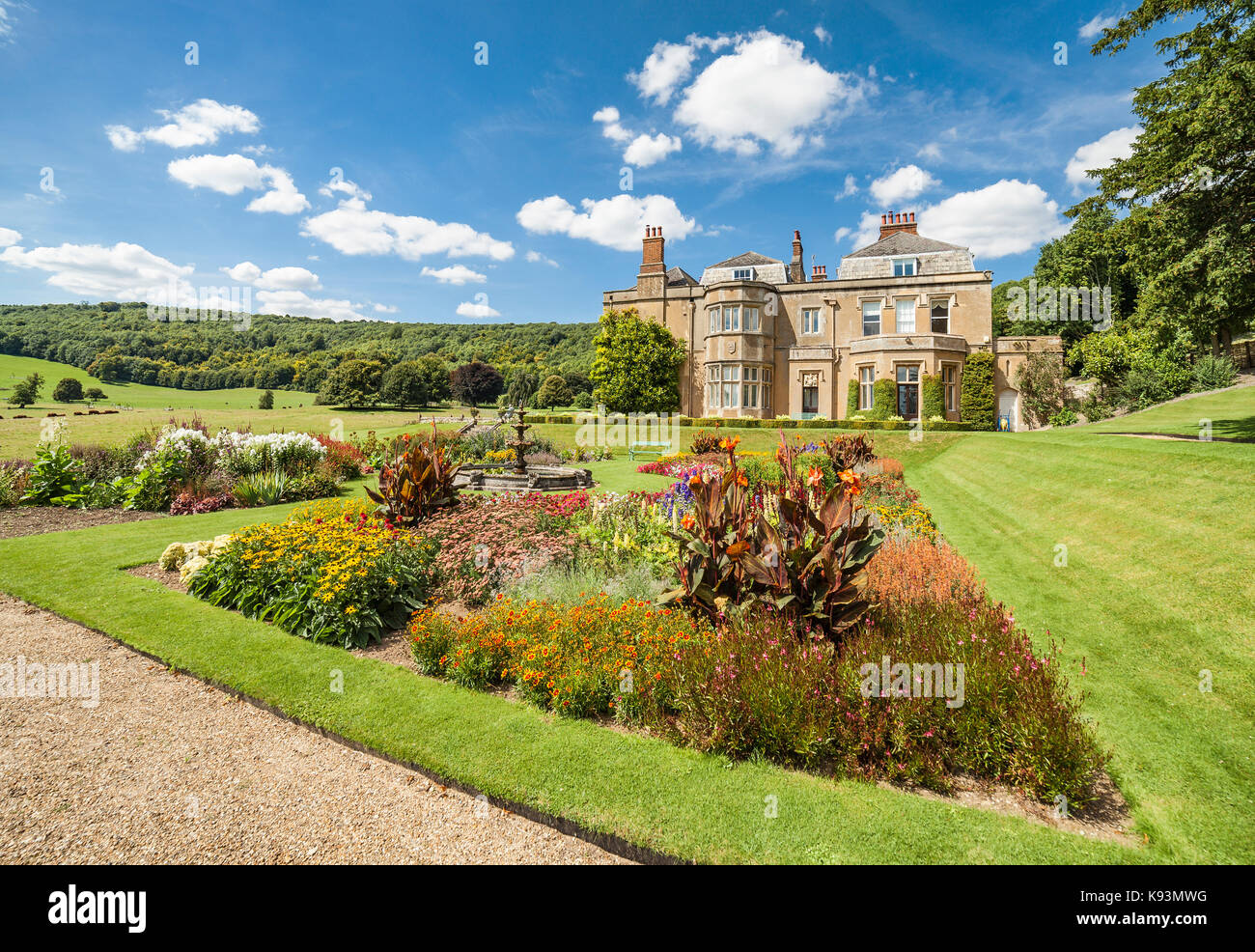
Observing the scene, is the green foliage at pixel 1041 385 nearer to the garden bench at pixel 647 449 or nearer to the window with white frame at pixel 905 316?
the window with white frame at pixel 905 316

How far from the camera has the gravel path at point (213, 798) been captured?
314 centimetres

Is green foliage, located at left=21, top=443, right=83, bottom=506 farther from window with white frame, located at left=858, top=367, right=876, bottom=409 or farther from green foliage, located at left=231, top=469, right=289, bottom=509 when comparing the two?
window with white frame, located at left=858, top=367, right=876, bottom=409

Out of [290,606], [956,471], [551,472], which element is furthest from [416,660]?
[956,471]

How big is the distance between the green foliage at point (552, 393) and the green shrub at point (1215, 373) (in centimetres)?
4719

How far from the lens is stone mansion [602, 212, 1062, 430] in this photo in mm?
29578

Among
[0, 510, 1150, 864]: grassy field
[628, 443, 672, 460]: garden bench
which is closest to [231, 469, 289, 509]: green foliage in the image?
[0, 510, 1150, 864]: grassy field

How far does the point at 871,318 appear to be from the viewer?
3192 cm

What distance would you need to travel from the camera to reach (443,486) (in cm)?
906

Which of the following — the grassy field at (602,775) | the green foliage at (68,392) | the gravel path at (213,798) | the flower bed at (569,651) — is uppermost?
the green foliage at (68,392)

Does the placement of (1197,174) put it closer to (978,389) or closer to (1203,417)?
(1203,417)

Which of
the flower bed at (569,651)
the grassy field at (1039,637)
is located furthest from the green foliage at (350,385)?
the flower bed at (569,651)

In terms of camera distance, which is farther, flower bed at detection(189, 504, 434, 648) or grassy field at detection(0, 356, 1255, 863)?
flower bed at detection(189, 504, 434, 648)

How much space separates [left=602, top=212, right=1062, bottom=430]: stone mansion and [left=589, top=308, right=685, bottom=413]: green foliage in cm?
161
